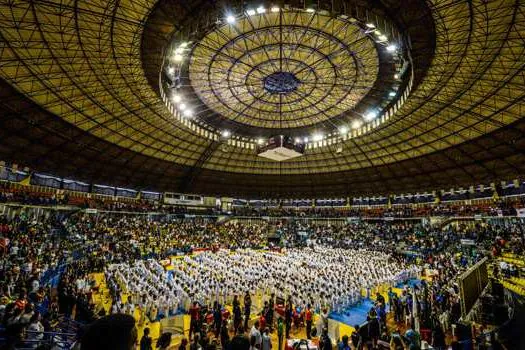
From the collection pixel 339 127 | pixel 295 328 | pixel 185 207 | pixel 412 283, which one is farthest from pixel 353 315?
pixel 185 207

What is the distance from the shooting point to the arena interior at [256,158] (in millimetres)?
12508

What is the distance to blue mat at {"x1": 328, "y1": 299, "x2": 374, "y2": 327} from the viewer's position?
48.7 feet

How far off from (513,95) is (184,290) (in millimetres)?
27776

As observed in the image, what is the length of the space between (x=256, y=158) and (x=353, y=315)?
30533 millimetres

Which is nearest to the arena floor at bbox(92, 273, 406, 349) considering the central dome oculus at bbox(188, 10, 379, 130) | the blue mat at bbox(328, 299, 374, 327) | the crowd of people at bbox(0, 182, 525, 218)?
the blue mat at bbox(328, 299, 374, 327)

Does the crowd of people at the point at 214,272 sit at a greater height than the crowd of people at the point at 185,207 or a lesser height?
lesser

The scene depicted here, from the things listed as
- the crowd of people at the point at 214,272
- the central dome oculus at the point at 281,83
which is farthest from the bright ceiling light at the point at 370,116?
the crowd of people at the point at 214,272

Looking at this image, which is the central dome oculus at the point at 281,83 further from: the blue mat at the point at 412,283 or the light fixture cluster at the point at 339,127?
the blue mat at the point at 412,283

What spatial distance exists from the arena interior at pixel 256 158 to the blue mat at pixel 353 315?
16cm

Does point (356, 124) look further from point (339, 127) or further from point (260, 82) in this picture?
point (260, 82)

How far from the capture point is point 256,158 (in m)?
43.7

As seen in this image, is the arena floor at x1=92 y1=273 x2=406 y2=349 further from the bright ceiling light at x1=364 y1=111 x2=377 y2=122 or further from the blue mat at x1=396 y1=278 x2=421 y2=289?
the bright ceiling light at x1=364 y1=111 x2=377 y2=122

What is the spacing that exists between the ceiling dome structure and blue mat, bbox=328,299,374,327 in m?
15.6

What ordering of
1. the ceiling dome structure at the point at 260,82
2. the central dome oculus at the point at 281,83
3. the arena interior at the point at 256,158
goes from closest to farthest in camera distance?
the arena interior at the point at 256,158
the ceiling dome structure at the point at 260,82
the central dome oculus at the point at 281,83
